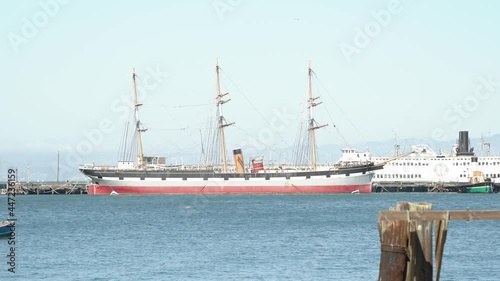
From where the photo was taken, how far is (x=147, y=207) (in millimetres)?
85000

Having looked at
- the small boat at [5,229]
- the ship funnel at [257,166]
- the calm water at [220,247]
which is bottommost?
the calm water at [220,247]

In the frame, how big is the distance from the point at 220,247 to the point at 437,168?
4119 inches

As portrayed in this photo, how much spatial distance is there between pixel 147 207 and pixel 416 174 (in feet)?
230

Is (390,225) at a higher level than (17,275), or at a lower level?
higher

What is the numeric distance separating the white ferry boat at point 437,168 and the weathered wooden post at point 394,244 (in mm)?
119175

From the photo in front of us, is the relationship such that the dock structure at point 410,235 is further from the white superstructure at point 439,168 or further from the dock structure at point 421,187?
the white superstructure at point 439,168

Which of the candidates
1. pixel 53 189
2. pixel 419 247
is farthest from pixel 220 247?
pixel 53 189

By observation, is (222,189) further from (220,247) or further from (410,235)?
(410,235)

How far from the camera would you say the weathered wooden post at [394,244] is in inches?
714

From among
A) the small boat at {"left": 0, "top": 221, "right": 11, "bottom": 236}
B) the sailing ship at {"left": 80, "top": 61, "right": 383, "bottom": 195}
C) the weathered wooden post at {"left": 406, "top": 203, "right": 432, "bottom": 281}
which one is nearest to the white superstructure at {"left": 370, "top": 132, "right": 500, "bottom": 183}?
the sailing ship at {"left": 80, "top": 61, "right": 383, "bottom": 195}

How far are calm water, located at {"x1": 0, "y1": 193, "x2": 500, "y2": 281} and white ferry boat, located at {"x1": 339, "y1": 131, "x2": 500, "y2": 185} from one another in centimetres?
7318

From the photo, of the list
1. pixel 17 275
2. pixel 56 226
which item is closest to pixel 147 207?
pixel 56 226

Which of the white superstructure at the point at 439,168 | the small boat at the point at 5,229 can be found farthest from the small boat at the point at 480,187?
the small boat at the point at 5,229

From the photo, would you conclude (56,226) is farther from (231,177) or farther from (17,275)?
(231,177)
